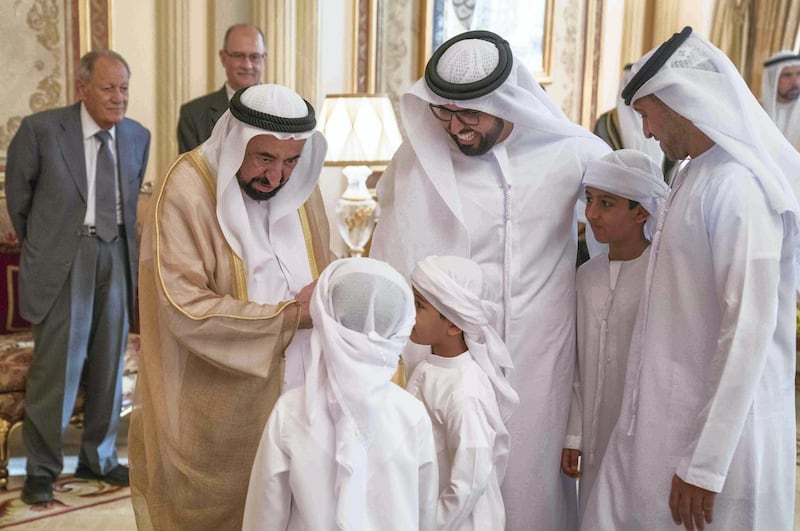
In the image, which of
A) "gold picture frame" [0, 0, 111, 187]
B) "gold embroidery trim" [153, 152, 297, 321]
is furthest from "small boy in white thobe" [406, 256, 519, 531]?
"gold picture frame" [0, 0, 111, 187]

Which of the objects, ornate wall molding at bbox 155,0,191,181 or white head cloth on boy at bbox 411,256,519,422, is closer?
white head cloth on boy at bbox 411,256,519,422

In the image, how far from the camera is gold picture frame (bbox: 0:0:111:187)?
4.89 meters

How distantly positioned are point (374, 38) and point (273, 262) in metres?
3.74

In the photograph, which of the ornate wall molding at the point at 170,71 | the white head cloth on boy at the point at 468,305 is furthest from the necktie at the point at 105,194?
the white head cloth on boy at the point at 468,305

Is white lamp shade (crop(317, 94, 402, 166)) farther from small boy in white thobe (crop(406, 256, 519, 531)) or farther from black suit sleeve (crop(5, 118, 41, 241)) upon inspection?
small boy in white thobe (crop(406, 256, 519, 531))

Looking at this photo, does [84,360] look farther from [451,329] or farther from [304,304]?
[451,329]

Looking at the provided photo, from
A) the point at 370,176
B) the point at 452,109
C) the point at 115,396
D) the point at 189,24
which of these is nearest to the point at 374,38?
the point at 370,176

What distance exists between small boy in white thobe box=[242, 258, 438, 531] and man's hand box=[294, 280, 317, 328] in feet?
1.51

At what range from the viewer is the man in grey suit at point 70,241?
13.2ft

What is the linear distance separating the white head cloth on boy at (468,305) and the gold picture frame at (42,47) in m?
3.40

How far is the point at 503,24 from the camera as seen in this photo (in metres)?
6.34

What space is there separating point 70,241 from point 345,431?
2.60 metres

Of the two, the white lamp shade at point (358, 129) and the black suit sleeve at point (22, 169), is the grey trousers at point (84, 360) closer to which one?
the black suit sleeve at point (22, 169)

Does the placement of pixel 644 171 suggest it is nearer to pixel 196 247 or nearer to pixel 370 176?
pixel 196 247
